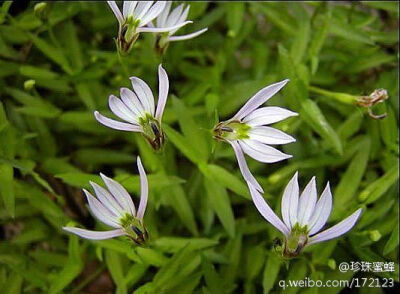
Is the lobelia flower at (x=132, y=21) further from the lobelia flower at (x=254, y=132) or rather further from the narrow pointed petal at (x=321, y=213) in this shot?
the narrow pointed petal at (x=321, y=213)

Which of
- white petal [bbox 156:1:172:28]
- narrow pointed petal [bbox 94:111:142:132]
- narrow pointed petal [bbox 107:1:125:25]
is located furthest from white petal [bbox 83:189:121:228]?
white petal [bbox 156:1:172:28]

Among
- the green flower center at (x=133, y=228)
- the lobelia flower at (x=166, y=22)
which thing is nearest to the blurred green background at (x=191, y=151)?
the lobelia flower at (x=166, y=22)

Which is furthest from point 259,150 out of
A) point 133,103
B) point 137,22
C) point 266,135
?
point 137,22

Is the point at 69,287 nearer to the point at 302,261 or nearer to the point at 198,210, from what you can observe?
the point at 198,210

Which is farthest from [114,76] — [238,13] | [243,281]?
[243,281]

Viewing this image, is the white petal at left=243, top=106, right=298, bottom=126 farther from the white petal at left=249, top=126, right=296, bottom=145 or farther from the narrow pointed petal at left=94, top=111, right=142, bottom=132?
the narrow pointed petal at left=94, top=111, right=142, bottom=132

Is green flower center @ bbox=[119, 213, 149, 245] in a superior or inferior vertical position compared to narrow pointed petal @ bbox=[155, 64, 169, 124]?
inferior
